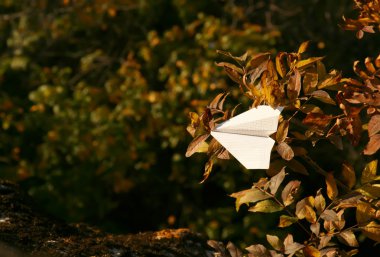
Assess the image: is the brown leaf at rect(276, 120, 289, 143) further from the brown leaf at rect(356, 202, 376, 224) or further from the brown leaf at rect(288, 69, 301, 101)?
the brown leaf at rect(356, 202, 376, 224)

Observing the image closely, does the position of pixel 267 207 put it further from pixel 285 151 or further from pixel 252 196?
pixel 285 151

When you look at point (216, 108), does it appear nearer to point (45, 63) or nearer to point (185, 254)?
point (185, 254)

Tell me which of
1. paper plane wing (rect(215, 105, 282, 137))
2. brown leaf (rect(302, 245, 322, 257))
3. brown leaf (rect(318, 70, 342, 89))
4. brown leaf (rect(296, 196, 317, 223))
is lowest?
brown leaf (rect(302, 245, 322, 257))

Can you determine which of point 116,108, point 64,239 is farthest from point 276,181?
point 116,108

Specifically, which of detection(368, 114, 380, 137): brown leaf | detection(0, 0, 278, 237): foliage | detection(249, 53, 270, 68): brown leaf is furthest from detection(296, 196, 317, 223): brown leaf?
detection(0, 0, 278, 237): foliage

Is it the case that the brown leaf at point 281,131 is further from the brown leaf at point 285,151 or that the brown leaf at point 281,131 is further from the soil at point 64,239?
the soil at point 64,239

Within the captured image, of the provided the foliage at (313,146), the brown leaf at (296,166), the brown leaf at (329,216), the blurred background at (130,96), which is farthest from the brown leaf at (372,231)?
the blurred background at (130,96)

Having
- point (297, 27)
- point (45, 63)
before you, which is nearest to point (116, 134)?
point (45, 63)
